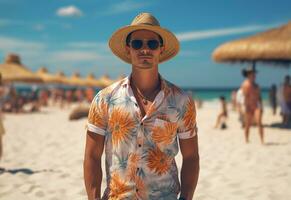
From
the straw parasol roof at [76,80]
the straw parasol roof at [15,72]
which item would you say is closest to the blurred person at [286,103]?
the straw parasol roof at [15,72]

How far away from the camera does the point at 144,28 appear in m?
2.04

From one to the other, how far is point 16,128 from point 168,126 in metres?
10.5

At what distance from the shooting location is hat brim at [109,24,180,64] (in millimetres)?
2049

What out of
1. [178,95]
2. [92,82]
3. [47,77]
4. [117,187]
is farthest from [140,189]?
[92,82]

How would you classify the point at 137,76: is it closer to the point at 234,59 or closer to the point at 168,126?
the point at 168,126

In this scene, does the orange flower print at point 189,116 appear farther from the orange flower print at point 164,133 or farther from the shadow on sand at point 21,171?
the shadow on sand at point 21,171

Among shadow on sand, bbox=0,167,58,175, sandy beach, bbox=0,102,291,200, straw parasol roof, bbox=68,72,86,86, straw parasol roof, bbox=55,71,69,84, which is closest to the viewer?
sandy beach, bbox=0,102,291,200

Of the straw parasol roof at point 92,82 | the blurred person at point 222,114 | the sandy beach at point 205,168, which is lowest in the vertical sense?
the sandy beach at point 205,168

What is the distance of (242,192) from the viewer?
4293 mm

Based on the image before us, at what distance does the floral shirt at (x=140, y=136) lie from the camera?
1979mm

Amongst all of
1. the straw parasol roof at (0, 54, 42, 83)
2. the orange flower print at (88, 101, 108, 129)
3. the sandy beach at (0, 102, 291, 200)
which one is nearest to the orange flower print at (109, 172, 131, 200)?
the orange flower print at (88, 101, 108, 129)

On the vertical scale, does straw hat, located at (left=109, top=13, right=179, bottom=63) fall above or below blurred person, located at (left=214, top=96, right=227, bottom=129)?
above

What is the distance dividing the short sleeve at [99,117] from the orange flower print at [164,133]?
0.27m

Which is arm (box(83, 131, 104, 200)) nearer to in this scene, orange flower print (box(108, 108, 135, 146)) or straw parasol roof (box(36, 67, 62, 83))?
orange flower print (box(108, 108, 135, 146))
